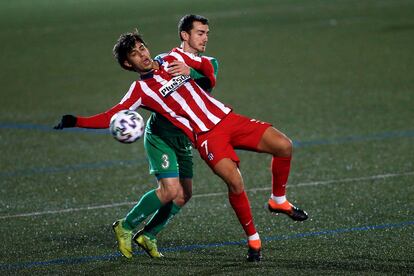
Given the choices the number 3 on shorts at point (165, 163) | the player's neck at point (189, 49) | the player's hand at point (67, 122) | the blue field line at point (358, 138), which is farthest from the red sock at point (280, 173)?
the blue field line at point (358, 138)

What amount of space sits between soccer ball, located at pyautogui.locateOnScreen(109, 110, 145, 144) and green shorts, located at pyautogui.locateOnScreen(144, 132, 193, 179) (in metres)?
0.57

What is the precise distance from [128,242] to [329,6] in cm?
2621

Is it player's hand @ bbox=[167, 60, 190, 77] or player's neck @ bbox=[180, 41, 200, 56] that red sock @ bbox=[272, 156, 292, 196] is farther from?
player's neck @ bbox=[180, 41, 200, 56]

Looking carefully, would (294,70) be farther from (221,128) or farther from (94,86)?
(221,128)

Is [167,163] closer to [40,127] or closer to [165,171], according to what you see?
[165,171]

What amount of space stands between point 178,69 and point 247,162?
4.23m

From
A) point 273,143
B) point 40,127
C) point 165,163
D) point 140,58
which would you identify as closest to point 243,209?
point 273,143

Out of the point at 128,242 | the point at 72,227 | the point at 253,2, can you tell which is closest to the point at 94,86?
the point at 72,227

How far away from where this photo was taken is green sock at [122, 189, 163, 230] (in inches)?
308

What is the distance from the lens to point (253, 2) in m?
37.7

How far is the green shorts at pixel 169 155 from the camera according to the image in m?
7.84

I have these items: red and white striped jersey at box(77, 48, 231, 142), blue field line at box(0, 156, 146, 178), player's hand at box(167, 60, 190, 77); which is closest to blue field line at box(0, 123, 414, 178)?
blue field line at box(0, 156, 146, 178)

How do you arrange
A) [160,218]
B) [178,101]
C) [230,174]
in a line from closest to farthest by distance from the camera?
[230,174] < [178,101] < [160,218]

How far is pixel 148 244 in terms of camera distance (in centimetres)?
781
